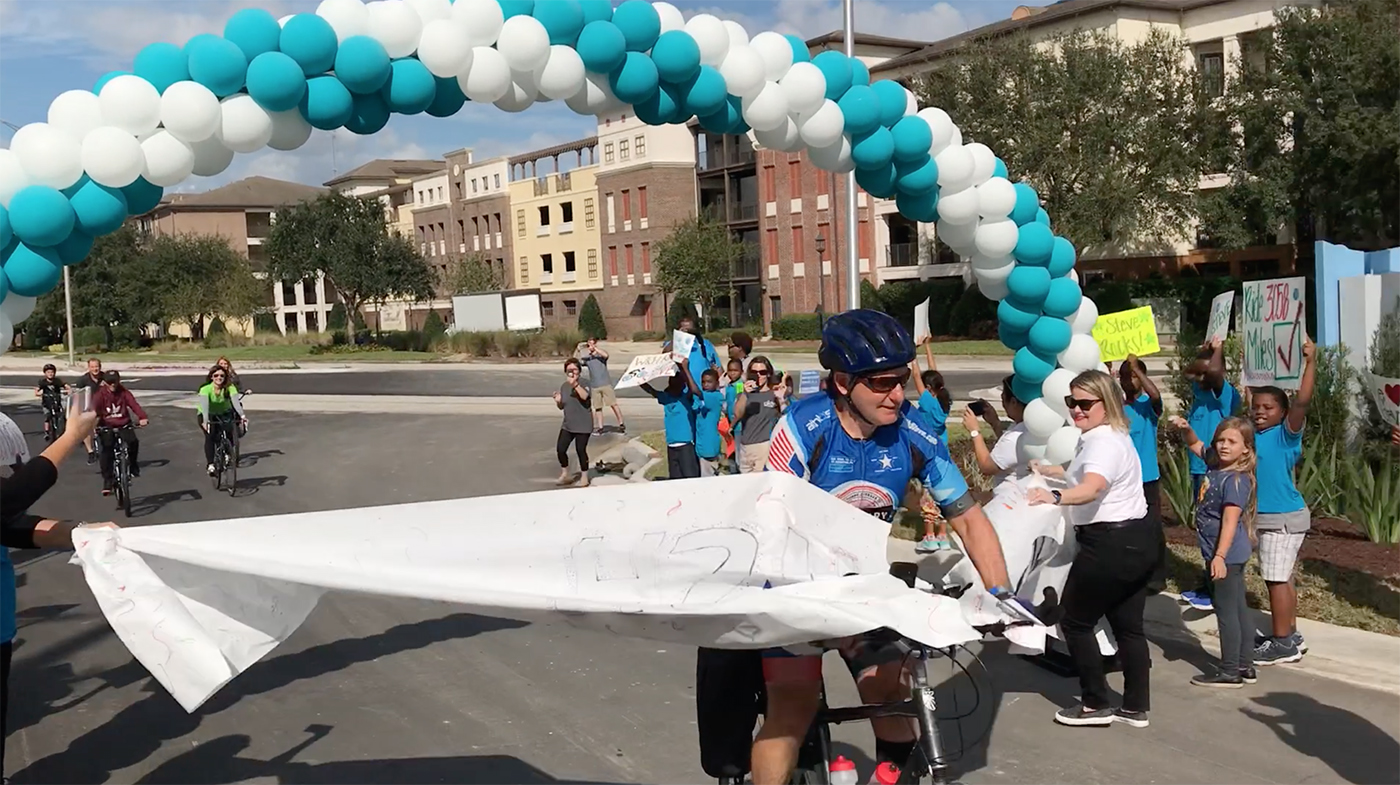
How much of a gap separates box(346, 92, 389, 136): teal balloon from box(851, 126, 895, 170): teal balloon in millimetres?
3070

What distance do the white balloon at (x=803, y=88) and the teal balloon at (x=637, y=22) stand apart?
0.95 metres

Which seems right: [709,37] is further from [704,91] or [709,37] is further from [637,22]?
[637,22]

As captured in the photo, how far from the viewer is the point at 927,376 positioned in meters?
9.61

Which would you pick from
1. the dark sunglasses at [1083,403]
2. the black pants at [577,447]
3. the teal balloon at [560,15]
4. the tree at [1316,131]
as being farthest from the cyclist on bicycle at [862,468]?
the tree at [1316,131]

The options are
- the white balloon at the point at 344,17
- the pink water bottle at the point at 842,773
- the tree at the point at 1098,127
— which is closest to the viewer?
the pink water bottle at the point at 842,773

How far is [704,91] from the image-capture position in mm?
7676

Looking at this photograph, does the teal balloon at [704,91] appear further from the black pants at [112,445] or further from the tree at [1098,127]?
the tree at [1098,127]

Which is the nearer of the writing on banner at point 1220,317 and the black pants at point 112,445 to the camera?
the writing on banner at point 1220,317

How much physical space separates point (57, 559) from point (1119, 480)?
9.75m

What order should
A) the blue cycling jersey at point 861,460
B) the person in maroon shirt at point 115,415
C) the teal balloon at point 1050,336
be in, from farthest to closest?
1. the person in maroon shirt at point 115,415
2. the teal balloon at point 1050,336
3. the blue cycling jersey at point 861,460

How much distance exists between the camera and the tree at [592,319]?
236ft

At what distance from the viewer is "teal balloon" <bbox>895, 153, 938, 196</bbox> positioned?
8.34 m

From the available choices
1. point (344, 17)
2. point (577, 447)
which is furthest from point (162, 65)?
point (577, 447)

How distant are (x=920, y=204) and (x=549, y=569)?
17.4 ft
